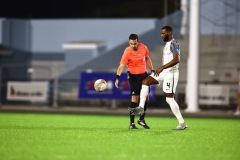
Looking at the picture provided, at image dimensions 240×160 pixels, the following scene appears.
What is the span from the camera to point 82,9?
1500 inches

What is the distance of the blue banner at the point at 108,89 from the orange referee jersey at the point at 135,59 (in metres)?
13.1

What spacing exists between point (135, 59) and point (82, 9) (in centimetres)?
2489

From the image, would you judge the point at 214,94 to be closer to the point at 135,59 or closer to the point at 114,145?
the point at 135,59

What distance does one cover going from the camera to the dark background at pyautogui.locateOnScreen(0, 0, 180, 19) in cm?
3688

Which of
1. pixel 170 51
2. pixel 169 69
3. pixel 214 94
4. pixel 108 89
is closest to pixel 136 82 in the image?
pixel 169 69

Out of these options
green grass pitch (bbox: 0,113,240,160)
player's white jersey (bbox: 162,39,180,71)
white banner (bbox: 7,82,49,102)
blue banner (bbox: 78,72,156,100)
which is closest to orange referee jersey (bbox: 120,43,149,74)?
player's white jersey (bbox: 162,39,180,71)

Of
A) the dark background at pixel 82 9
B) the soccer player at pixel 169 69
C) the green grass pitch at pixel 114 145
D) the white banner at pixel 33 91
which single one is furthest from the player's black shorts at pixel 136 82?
the dark background at pixel 82 9

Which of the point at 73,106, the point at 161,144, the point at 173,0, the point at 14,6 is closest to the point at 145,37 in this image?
the point at 173,0

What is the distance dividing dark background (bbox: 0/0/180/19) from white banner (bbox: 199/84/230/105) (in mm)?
10252

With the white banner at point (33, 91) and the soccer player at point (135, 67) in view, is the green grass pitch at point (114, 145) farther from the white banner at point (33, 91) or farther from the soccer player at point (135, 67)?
the white banner at point (33, 91)

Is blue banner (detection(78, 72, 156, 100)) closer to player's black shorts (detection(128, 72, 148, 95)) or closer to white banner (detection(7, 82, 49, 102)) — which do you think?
white banner (detection(7, 82, 49, 102))

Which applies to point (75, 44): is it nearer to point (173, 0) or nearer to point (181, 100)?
point (173, 0)

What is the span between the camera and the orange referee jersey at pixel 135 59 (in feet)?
44.9

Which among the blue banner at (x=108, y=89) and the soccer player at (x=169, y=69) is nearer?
the soccer player at (x=169, y=69)
